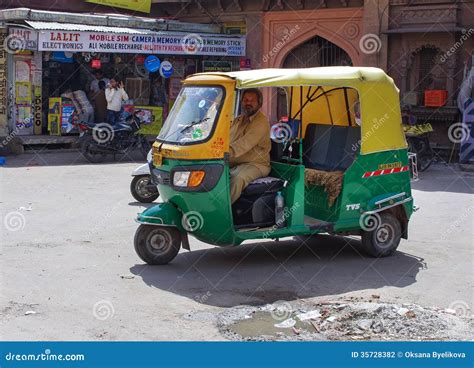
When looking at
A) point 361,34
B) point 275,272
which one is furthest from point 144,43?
point 275,272

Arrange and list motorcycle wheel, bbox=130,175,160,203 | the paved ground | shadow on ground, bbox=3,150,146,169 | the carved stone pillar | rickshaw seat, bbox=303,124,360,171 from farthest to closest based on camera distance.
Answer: the carved stone pillar, shadow on ground, bbox=3,150,146,169, motorcycle wheel, bbox=130,175,160,203, rickshaw seat, bbox=303,124,360,171, the paved ground

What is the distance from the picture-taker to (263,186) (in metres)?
8.03

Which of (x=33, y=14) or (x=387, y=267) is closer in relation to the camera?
(x=387, y=267)

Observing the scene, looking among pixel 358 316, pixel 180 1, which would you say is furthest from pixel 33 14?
pixel 358 316

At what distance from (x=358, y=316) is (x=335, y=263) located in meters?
2.04

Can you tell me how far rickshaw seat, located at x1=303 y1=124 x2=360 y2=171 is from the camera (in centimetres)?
882

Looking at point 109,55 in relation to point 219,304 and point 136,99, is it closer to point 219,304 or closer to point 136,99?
point 136,99

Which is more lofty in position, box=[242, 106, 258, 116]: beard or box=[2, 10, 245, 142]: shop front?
box=[2, 10, 245, 142]: shop front

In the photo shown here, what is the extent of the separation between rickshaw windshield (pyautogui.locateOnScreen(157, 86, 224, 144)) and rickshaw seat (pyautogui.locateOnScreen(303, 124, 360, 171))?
184 cm

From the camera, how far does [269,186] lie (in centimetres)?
808

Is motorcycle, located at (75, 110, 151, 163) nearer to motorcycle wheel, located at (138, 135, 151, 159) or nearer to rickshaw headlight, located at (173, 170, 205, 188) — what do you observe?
motorcycle wheel, located at (138, 135, 151, 159)

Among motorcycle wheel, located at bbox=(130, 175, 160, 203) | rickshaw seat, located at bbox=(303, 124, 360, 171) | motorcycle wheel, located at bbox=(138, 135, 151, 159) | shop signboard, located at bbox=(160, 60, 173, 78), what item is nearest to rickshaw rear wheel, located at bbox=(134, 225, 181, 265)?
rickshaw seat, located at bbox=(303, 124, 360, 171)

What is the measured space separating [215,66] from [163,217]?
1653 centimetres

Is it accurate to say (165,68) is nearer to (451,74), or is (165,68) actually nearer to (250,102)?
(451,74)
